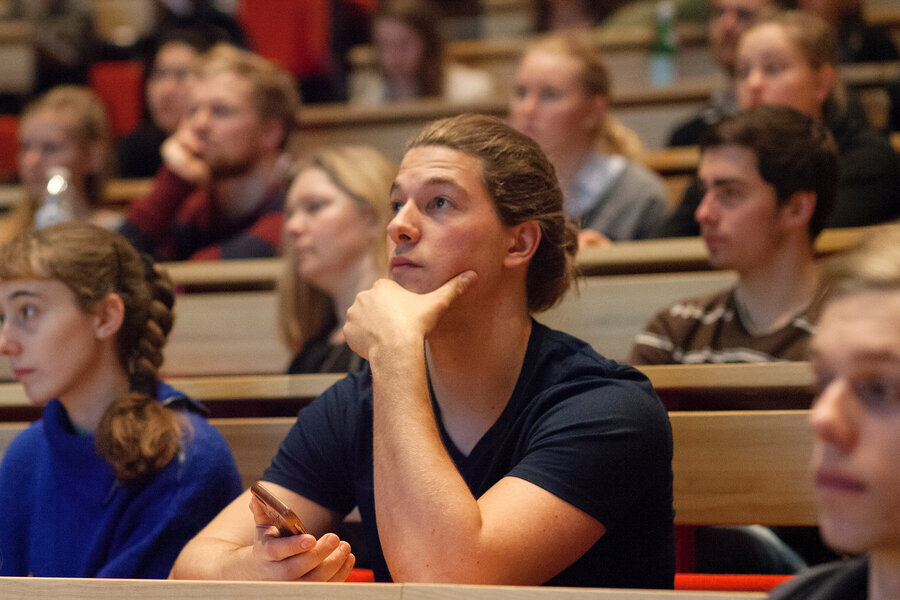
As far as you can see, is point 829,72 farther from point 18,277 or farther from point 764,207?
point 18,277

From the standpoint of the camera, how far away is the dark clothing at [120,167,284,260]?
2041 mm

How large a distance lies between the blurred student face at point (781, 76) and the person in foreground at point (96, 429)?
3.63 feet

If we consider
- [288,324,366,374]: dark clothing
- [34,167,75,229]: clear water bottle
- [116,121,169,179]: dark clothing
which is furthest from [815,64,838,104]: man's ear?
[116,121,169,179]: dark clothing

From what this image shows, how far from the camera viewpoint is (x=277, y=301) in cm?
177

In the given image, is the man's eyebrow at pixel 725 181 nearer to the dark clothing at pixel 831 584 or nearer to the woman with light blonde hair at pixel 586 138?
the woman with light blonde hair at pixel 586 138

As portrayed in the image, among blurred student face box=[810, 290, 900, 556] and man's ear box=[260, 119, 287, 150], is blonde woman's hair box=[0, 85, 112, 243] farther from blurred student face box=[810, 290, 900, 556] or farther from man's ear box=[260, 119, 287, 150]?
blurred student face box=[810, 290, 900, 556]

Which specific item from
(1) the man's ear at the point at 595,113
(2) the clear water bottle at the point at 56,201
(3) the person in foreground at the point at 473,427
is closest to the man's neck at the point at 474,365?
(3) the person in foreground at the point at 473,427

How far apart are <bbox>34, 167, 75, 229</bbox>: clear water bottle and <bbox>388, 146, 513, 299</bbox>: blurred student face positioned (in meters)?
1.34

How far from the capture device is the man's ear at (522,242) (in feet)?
3.31

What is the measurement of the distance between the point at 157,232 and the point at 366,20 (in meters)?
1.69

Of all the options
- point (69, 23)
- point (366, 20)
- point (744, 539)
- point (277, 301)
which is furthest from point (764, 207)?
point (69, 23)

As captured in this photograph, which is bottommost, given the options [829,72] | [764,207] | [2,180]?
[2,180]

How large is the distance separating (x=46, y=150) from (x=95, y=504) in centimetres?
135

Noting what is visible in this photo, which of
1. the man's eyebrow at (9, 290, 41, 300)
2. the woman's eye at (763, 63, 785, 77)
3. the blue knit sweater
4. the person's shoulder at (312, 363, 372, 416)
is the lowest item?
the blue knit sweater
